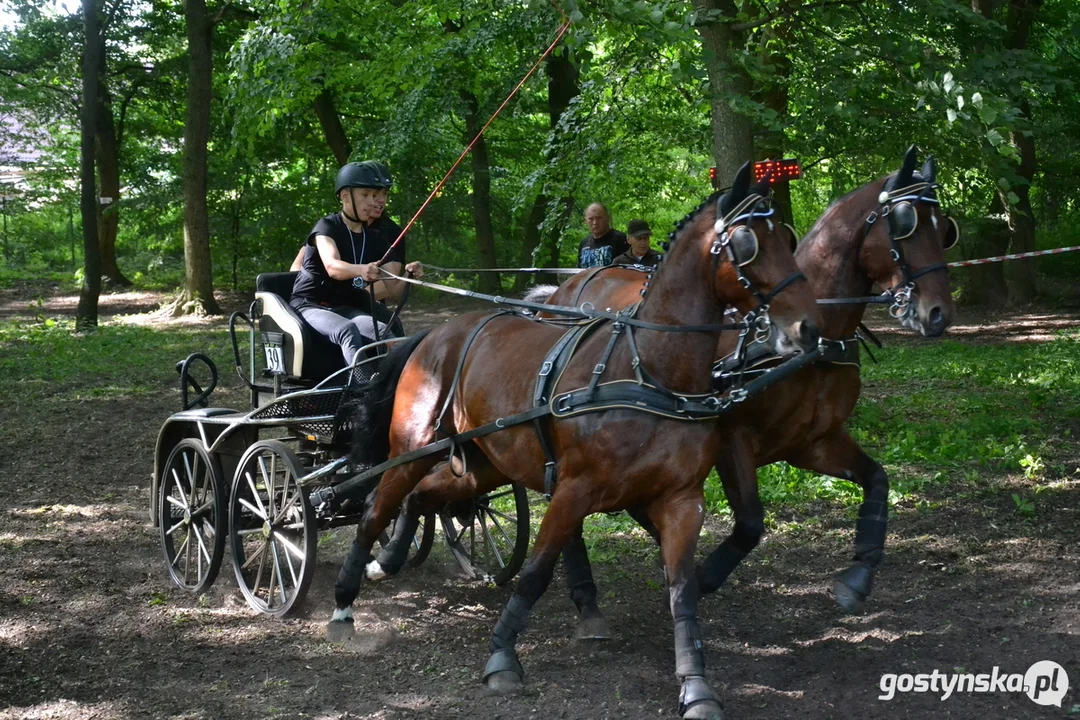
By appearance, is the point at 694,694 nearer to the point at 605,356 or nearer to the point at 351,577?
the point at 605,356

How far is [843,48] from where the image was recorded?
8.39 m

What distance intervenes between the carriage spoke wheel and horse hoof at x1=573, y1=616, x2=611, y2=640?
1.43m

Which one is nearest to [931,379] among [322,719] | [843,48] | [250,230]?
[843,48]

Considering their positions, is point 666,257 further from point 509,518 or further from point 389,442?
point 509,518

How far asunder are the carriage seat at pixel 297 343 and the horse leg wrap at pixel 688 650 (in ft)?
9.42

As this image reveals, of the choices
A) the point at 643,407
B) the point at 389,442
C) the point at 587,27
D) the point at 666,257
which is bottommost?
the point at 389,442

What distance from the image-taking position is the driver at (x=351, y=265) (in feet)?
20.1

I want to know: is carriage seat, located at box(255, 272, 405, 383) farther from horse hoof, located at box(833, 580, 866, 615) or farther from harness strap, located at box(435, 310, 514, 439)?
horse hoof, located at box(833, 580, 866, 615)

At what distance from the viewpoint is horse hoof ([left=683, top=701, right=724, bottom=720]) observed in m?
4.05

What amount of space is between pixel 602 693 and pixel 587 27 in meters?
4.09

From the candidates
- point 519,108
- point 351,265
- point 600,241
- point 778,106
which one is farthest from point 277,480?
point 519,108

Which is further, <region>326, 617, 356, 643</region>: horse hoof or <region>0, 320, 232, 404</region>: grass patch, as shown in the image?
<region>0, 320, 232, 404</region>: grass patch

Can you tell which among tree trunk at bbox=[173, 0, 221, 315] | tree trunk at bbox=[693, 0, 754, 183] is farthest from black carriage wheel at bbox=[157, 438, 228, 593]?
tree trunk at bbox=[173, 0, 221, 315]

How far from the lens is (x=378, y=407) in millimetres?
5758
